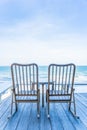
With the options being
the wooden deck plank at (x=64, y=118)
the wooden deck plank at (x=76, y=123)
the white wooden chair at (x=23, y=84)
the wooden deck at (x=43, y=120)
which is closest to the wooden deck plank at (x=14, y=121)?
the wooden deck at (x=43, y=120)

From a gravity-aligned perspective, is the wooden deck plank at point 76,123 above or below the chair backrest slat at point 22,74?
below

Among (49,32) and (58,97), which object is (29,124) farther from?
(49,32)

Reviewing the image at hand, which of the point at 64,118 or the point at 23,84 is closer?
the point at 64,118

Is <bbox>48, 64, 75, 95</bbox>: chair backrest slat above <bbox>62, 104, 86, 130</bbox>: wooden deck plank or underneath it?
above

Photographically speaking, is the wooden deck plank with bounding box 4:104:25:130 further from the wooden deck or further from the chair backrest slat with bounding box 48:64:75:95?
the chair backrest slat with bounding box 48:64:75:95

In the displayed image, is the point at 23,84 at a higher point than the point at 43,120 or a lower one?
higher

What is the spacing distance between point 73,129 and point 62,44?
29.9 ft

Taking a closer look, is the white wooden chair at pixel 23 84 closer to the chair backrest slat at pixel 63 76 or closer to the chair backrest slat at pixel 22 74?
the chair backrest slat at pixel 22 74

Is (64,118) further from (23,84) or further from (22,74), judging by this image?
(22,74)

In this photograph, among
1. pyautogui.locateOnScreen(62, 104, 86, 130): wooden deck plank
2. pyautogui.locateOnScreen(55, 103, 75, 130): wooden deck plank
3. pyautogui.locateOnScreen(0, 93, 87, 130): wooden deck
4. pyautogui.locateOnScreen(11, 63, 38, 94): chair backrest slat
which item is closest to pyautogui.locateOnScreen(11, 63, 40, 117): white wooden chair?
pyautogui.locateOnScreen(11, 63, 38, 94): chair backrest slat

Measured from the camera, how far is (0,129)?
7.61 feet

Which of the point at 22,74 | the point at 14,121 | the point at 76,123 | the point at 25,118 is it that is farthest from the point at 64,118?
the point at 22,74

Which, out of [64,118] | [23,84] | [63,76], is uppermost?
[63,76]

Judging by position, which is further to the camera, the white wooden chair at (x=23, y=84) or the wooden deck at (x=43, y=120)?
the white wooden chair at (x=23, y=84)
